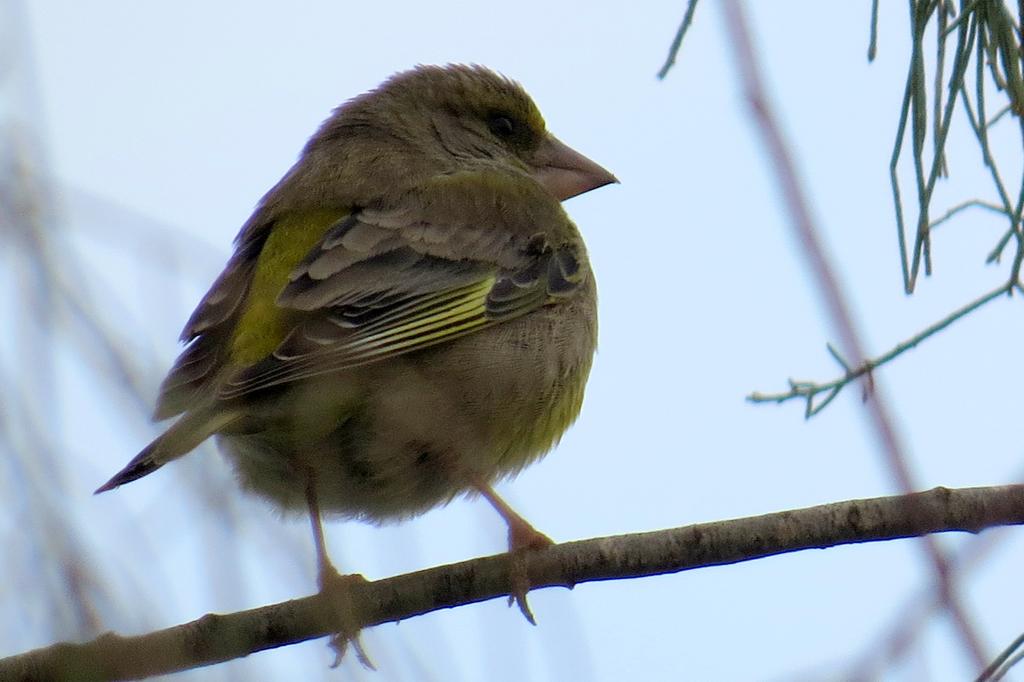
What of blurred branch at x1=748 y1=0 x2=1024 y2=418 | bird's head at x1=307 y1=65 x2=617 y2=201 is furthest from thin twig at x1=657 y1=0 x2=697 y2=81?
bird's head at x1=307 y1=65 x2=617 y2=201

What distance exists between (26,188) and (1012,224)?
2.18 metres

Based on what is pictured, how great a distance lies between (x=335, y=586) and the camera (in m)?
3.76

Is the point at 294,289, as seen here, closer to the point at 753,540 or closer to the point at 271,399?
the point at 271,399

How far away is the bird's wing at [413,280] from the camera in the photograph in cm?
437

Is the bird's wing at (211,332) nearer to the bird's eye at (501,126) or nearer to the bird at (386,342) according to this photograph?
the bird at (386,342)

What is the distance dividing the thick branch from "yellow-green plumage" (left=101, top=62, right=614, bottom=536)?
1.65 feet

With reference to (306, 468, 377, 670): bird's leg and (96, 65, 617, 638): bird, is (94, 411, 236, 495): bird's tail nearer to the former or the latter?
(96, 65, 617, 638): bird

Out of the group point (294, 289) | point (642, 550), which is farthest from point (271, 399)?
point (642, 550)

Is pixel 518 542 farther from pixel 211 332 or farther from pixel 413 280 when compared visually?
pixel 211 332

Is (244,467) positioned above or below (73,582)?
below

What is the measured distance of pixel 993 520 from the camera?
10.8 ft

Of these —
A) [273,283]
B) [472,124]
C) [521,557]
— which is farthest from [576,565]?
[472,124]

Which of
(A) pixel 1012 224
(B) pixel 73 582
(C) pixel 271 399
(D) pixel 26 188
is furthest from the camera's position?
(C) pixel 271 399

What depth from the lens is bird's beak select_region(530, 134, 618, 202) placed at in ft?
21.3
